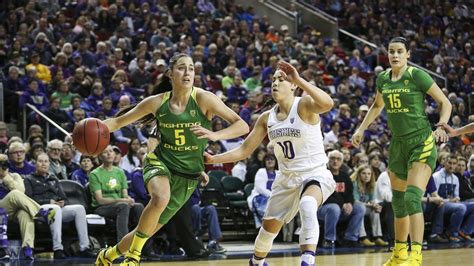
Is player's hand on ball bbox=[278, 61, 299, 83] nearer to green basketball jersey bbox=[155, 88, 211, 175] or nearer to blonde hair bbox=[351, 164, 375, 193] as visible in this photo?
green basketball jersey bbox=[155, 88, 211, 175]

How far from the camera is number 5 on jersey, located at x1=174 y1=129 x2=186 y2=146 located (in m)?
6.89

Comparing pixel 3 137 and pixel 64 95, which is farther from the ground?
pixel 64 95

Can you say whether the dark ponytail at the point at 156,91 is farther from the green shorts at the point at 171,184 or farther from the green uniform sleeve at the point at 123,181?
the green uniform sleeve at the point at 123,181

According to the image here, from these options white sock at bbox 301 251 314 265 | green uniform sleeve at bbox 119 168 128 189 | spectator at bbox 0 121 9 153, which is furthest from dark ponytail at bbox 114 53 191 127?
spectator at bbox 0 121 9 153

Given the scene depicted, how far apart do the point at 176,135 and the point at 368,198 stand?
21.0ft

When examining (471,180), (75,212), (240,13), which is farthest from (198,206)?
(240,13)

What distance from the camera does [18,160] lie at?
10.8 metres

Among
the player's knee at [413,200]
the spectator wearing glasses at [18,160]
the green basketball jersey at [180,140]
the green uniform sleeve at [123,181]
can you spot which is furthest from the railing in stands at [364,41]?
the green basketball jersey at [180,140]

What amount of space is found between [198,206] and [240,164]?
77.2 inches

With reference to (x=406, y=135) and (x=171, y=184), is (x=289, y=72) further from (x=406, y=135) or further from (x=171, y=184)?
(x=406, y=135)

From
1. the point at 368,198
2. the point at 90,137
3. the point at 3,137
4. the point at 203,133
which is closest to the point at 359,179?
the point at 368,198

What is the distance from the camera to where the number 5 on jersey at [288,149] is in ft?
22.4

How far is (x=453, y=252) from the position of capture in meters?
10.6

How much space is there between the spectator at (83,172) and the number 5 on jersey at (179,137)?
4.74 metres
